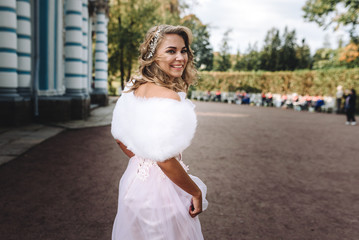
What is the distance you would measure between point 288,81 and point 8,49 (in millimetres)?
24830

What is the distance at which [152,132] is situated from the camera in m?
1.48

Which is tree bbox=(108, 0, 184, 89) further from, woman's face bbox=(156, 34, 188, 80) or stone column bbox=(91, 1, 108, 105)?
woman's face bbox=(156, 34, 188, 80)

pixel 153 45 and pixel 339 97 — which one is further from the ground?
pixel 153 45

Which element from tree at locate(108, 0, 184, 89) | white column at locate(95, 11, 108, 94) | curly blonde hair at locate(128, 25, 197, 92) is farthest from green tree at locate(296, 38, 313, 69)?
curly blonde hair at locate(128, 25, 197, 92)

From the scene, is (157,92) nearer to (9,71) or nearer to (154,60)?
(154,60)

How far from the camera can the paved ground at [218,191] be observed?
11.0ft

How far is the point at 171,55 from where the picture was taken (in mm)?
1628

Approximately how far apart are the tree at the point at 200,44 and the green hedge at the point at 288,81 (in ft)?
14.4

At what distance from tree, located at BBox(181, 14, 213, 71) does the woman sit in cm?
3517

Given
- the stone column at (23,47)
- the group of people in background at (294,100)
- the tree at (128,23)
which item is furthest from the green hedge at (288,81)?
the stone column at (23,47)

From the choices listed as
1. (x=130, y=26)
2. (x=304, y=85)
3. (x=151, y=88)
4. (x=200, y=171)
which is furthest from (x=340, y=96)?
(x=151, y=88)

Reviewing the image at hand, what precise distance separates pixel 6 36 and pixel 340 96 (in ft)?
65.6

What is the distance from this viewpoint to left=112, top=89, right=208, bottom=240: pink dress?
146cm

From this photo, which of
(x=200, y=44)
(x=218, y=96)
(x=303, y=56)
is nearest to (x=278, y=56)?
(x=303, y=56)
